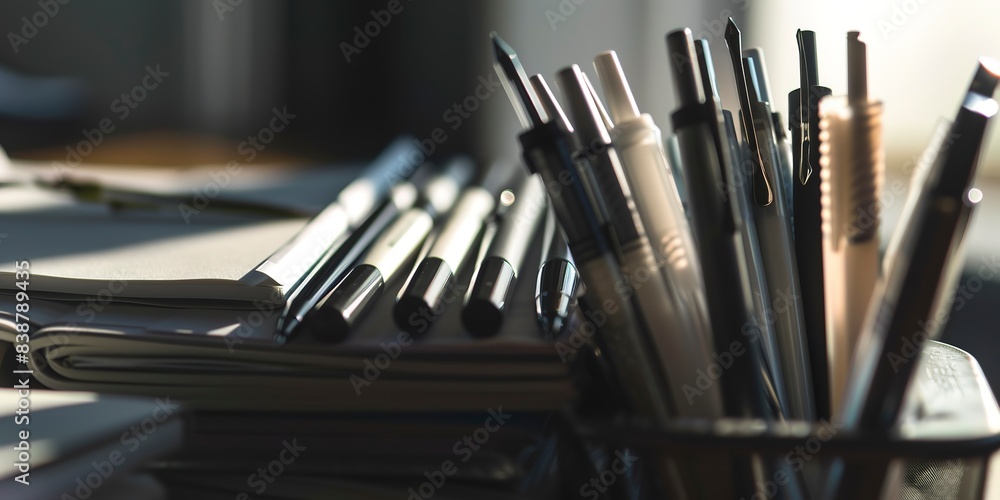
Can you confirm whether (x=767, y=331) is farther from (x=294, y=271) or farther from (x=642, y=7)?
(x=642, y=7)

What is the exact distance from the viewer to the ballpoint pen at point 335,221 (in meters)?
0.27

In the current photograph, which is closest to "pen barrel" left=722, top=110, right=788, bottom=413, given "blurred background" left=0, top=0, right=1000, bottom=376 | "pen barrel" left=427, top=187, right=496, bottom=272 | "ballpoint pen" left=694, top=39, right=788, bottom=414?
"ballpoint pen" left=694, top=39, right=788, bottom=414

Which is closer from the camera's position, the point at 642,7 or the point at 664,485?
the point at 664,485

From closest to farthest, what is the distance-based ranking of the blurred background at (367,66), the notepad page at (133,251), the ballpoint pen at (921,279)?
the ballpoint pen at (921,279) → the notepad page at (133,251) → the blurred background at (367,66)

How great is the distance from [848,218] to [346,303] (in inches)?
5.3

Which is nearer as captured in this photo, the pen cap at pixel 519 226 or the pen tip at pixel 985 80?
the pen tip at pixel 985 80

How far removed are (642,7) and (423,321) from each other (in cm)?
86

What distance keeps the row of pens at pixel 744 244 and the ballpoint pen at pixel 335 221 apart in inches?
3.9

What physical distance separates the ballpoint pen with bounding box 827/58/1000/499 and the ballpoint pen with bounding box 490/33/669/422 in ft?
0.15

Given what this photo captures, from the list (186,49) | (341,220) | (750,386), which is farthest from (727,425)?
(186,49)

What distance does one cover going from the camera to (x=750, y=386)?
183 mm

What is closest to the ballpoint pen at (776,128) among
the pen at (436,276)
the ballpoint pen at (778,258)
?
the ballpoint pen at (778,258)

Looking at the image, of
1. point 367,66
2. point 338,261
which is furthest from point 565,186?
point 367,66

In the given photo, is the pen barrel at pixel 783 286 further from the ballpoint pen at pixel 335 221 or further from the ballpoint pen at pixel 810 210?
the ballpoint pen at pixel 335 221
